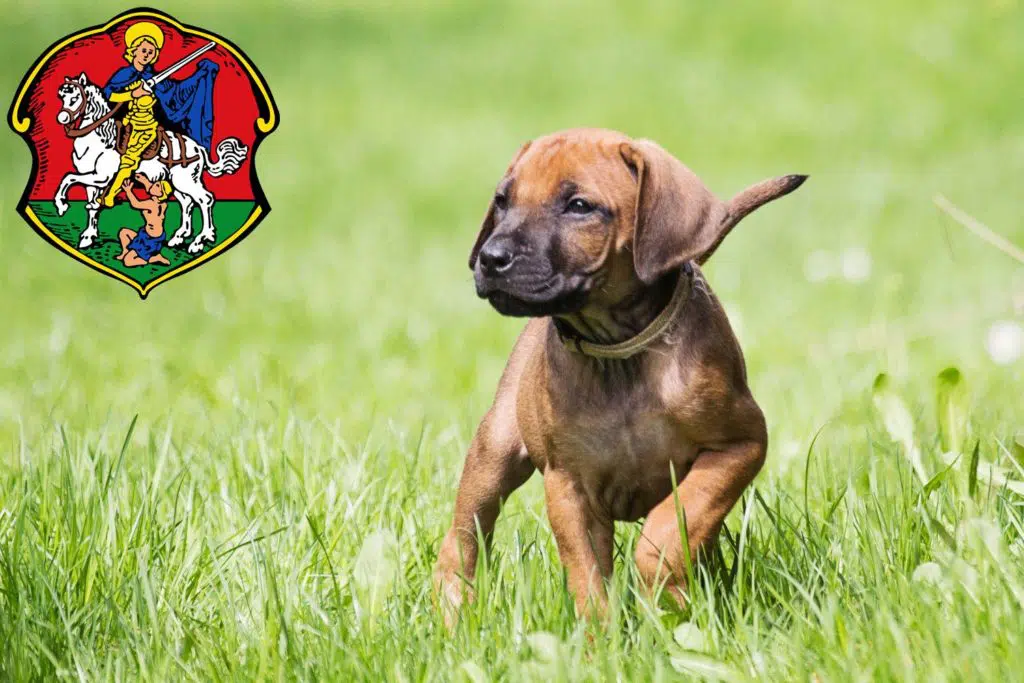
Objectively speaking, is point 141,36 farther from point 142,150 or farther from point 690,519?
point 690,519

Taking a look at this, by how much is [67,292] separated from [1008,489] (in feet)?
22.7

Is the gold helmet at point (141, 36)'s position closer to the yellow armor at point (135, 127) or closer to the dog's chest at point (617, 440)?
the yellow armor at point (135, 127)

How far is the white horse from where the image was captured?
4.26m

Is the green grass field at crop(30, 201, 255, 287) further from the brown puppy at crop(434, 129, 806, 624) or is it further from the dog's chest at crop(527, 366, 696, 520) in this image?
the dog's chest at crop(527, 366, 696, 520)

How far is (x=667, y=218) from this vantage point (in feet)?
9.45

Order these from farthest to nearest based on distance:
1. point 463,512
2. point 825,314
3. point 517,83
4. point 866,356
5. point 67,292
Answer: point 517,83
point 67,292
point 825,314
point 866,356
point 463,512

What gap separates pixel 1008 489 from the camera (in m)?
3.35

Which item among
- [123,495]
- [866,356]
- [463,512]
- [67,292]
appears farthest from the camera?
[67,292]

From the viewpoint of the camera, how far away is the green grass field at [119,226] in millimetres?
4152

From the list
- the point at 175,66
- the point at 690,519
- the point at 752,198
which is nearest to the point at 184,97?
the point at 175,66

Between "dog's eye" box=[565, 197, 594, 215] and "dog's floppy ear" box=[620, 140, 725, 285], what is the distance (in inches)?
4.3

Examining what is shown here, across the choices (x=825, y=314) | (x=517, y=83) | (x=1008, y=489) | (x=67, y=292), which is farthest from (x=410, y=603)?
(x=517, y=83)

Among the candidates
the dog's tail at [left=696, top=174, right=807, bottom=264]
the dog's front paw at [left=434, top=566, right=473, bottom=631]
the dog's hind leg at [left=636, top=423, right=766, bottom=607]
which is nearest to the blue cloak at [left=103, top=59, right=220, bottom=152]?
the dog's front paw at [left=434, top=566, right=473, bottom=631]

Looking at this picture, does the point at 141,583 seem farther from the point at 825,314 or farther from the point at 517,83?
the point at 517,83
